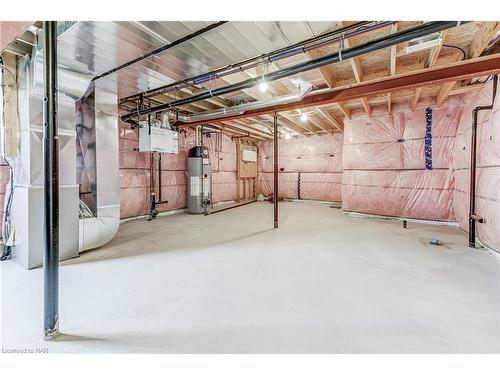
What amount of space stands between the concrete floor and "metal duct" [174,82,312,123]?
2192mm

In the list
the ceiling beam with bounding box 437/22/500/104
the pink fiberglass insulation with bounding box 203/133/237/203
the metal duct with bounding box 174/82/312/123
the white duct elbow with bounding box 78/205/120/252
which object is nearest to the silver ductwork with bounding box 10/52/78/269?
the white duct elbow with bounding box 78/205/120/252

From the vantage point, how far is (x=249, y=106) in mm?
3752

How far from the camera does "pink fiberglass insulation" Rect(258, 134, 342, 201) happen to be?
25.2 ft

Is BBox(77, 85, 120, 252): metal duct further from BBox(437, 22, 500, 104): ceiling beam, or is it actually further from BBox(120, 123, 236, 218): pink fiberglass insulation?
BBox(437, 22, 500, 104): ceiling beam

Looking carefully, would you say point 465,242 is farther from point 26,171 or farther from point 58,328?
point 26,171

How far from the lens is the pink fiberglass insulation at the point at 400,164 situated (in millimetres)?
4453

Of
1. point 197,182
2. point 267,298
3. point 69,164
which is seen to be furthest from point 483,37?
point 197,182

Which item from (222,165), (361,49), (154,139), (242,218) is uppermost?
(361,49)

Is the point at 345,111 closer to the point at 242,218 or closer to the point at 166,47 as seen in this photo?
the point at 242,218

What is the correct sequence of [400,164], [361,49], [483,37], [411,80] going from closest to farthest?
[361,49] < [483,37] < [411,80] < [400,164]

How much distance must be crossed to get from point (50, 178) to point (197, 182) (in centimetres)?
449

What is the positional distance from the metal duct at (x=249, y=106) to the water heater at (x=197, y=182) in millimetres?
1237

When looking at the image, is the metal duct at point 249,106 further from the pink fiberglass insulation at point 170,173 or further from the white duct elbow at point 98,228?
the white duct elbow at point 98,228

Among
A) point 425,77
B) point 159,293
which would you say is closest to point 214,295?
point 159,293
